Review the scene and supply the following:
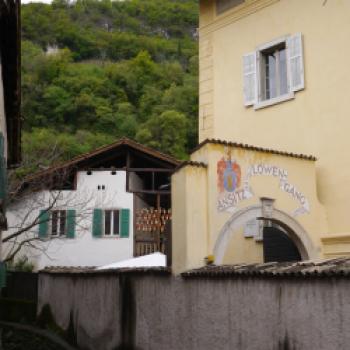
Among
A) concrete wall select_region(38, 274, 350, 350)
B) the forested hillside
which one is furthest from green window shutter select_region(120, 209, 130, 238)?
concrete wall select_region(38, 274, 350, 350)

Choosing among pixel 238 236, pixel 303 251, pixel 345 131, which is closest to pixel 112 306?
pixel 238 236

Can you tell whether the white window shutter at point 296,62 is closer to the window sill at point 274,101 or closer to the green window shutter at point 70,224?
the window sill at point 274,101

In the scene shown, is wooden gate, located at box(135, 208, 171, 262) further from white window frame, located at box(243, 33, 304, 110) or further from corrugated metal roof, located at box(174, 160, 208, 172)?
corrugated metal roof, located at box(174, 160, 208, 172)

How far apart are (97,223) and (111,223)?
2.05 ft

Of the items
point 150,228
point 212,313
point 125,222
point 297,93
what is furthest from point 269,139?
Answer: point 150,228

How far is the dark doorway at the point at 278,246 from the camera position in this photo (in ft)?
38.5

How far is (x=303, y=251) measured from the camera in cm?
1081

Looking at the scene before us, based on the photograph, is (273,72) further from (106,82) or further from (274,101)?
(106,82)

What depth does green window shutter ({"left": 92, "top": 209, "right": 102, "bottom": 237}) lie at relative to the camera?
76.5ft

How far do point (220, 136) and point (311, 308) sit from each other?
25.6 feet

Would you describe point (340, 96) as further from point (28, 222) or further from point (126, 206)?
point (28, 222)

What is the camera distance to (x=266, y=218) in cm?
1020

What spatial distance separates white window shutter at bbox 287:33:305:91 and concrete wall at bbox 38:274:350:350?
5369 millimetres

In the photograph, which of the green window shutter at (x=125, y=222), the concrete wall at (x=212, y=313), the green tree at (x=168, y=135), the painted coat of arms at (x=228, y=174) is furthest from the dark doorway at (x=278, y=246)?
the green tree at (x=168, y=135)
